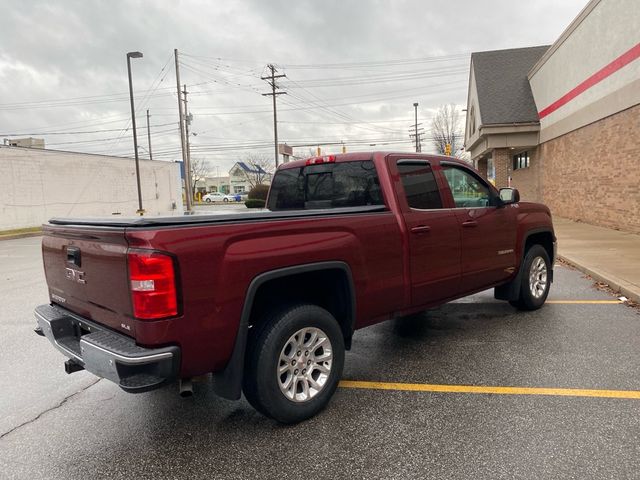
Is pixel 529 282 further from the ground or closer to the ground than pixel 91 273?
closer to the ground

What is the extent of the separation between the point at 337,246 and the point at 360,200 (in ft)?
2.97

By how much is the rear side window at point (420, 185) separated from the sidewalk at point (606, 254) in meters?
3.67

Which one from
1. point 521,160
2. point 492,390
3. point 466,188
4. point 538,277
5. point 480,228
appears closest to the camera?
point 492,390

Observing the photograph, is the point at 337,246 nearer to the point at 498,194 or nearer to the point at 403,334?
the point at 403,334

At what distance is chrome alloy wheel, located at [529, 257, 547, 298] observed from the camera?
576 centimetres

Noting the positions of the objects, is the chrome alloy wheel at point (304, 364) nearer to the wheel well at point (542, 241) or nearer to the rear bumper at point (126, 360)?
the rear bumper at point (126, 360)

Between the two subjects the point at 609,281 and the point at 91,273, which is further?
the point at 609,281

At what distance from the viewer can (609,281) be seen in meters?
7.15

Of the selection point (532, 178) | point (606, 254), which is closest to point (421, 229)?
point (606, 254)

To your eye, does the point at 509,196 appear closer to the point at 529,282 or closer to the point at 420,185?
the point at 529,282

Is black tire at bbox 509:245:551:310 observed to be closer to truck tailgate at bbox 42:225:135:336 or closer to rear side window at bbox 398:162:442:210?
rear side window at bbox 398:162:442:210

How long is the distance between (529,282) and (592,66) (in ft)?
40.5

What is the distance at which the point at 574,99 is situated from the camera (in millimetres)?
16578

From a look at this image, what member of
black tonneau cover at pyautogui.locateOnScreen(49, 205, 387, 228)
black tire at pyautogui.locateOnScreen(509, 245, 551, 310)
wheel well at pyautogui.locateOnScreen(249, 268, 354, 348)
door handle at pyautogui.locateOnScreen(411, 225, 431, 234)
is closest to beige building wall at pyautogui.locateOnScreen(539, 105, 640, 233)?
black tire at pyautogui.locateOnScreen(509, 245, 551, 310)
